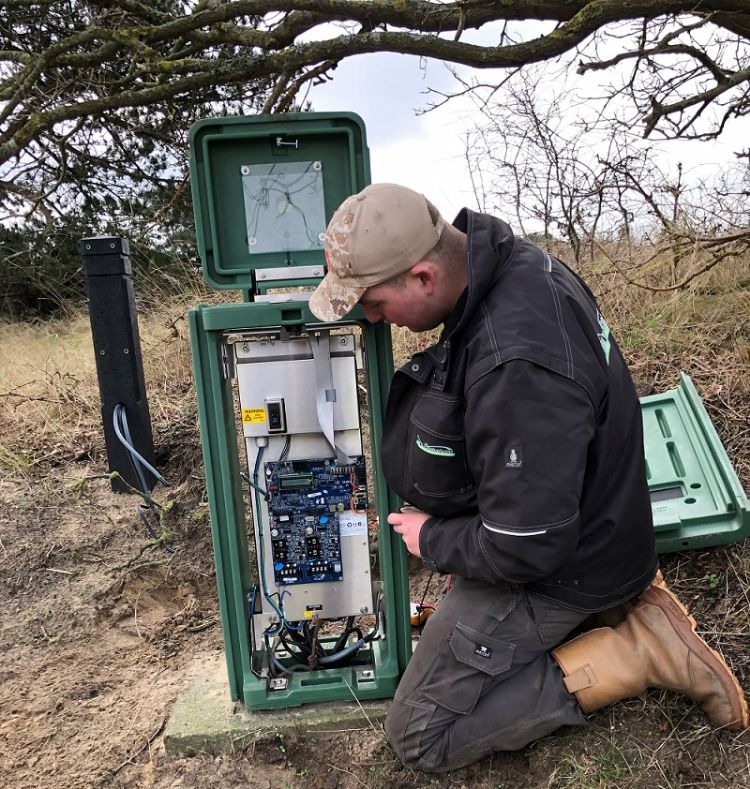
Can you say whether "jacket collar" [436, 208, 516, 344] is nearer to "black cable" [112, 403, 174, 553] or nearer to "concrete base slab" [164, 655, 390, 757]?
"concrete base slab" [164, 655, 390, 757]

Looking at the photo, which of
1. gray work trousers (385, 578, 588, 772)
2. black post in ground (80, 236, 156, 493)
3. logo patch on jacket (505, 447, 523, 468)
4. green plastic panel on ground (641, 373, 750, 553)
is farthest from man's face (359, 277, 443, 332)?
black post in ground (80, 236, 156, 493)

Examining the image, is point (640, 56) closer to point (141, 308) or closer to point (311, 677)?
point (311, 677)

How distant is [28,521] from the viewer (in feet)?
12.0

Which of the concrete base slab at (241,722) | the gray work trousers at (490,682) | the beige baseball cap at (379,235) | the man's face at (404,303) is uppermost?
the beige baseball cap at (379,235)

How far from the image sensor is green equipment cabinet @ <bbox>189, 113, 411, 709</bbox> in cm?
206

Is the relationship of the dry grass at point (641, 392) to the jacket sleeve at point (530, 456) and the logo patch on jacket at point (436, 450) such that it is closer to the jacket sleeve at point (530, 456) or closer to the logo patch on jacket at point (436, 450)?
the jacket sleeve at point (530, 456)

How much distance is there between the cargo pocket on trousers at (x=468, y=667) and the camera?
191 cm

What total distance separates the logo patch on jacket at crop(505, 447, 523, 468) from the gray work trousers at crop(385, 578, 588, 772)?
1.83ft

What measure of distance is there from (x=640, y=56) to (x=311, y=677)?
12.8ft

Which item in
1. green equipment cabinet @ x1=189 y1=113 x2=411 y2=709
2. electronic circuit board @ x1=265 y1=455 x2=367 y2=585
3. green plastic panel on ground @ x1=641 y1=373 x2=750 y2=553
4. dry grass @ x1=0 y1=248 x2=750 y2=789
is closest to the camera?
dry grass @ x1=0 y1=248 x2=750 y2=789

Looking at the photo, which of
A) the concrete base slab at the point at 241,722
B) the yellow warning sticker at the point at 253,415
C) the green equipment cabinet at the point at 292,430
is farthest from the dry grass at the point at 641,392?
the yellow warning sticker at the point at 253,415

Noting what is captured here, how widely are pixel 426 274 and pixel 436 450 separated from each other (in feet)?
1.56

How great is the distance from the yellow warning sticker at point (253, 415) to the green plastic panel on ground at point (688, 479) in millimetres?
1481

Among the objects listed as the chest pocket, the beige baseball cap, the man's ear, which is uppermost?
the beige baseball cap
